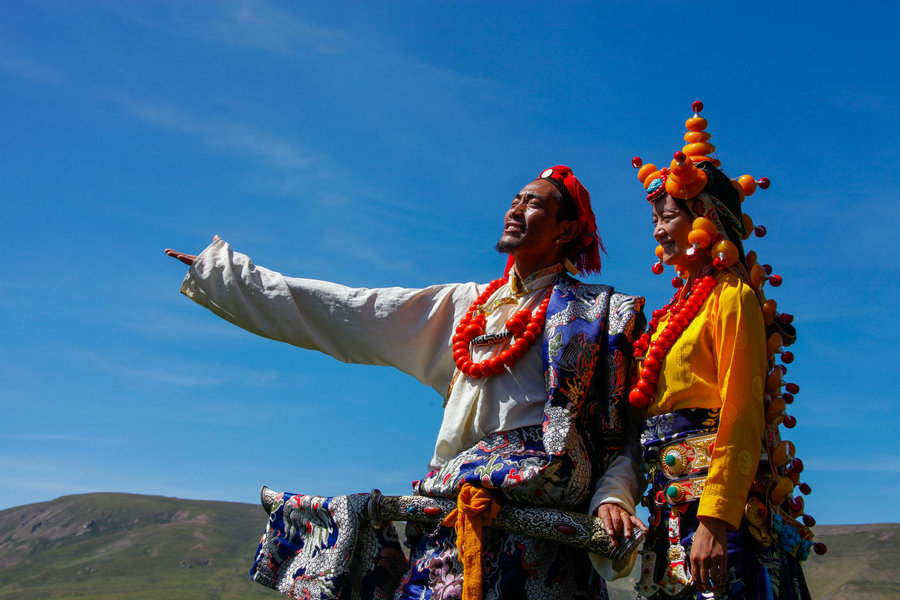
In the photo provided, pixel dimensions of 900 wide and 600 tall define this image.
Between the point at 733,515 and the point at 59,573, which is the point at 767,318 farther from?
the point at 59,573

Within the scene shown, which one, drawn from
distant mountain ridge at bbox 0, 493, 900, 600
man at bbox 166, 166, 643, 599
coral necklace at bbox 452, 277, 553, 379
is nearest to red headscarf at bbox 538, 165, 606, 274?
man at bbox 166, 166, 643, 599

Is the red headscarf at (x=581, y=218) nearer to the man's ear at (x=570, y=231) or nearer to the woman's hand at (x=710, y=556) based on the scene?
the man's ear at (x=570, y=231)

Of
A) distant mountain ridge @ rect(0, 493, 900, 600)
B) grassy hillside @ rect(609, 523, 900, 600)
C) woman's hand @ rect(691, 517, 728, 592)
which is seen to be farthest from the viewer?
distant mountain ridge @ rect(0, 493, 900, 600)

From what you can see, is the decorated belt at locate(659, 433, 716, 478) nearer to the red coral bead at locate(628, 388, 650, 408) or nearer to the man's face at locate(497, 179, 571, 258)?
the red coral bead at locate(628, 388, 650, 408)

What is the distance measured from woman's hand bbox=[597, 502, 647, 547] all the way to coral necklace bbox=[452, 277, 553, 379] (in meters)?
0.80

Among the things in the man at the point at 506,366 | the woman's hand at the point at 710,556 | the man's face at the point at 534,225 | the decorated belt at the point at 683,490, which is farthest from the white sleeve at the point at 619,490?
the man's face at the point at 534,225

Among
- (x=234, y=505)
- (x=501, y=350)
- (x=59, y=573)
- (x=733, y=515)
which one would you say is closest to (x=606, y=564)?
(x=733, y=515)

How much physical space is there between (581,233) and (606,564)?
5.60 feet

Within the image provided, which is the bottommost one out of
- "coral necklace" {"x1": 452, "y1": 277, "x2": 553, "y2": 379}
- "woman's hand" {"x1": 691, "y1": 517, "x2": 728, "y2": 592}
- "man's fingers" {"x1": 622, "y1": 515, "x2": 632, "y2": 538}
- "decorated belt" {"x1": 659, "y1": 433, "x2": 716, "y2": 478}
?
"woman's hand" {"x1": 691, "y1": 517, "x2": 728, "y2": 592}

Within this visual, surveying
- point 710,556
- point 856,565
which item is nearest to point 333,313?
point 710,556

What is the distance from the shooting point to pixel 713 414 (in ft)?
10.8

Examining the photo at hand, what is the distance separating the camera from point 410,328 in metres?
4.50

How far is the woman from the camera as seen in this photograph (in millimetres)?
3111

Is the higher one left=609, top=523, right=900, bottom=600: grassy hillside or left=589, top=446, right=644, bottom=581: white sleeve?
left=609, top=523, right=900, bottom=600: grassy hillside
